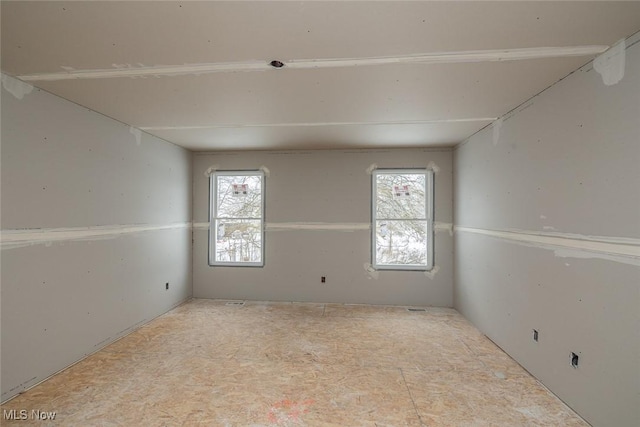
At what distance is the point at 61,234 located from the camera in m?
2.65

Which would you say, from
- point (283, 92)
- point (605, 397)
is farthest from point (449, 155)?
point (605, 397)

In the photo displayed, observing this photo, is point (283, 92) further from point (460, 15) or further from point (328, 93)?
point (460, 15)

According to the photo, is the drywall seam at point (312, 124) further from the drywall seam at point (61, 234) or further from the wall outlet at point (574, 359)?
the wall outlet at point (574, 359)

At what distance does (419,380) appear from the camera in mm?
2525

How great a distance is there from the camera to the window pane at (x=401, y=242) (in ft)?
15.5

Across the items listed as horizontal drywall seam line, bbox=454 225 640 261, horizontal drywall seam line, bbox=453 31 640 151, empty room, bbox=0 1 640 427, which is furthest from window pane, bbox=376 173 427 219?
horizontal drywall seam line, bbox=454 225 640 261

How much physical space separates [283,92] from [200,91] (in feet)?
2.35

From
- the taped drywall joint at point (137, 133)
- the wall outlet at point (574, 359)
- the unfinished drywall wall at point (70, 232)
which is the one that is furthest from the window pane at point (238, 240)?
the wall outlet at point (574, 359)

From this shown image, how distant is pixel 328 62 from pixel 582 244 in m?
2.22

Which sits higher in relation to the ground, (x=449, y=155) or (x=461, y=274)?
(x=449, y=155)

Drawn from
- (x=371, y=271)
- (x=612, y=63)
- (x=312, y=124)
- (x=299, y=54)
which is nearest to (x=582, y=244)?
(x=612, y=63)

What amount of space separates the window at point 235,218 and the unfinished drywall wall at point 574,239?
11.3 feet

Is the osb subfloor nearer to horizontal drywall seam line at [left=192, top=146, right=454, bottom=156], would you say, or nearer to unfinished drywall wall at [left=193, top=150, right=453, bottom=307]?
unfinished drywall wall at [left=193, top=150, right=453, bottom=307]

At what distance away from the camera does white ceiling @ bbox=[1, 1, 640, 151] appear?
1.51 m
